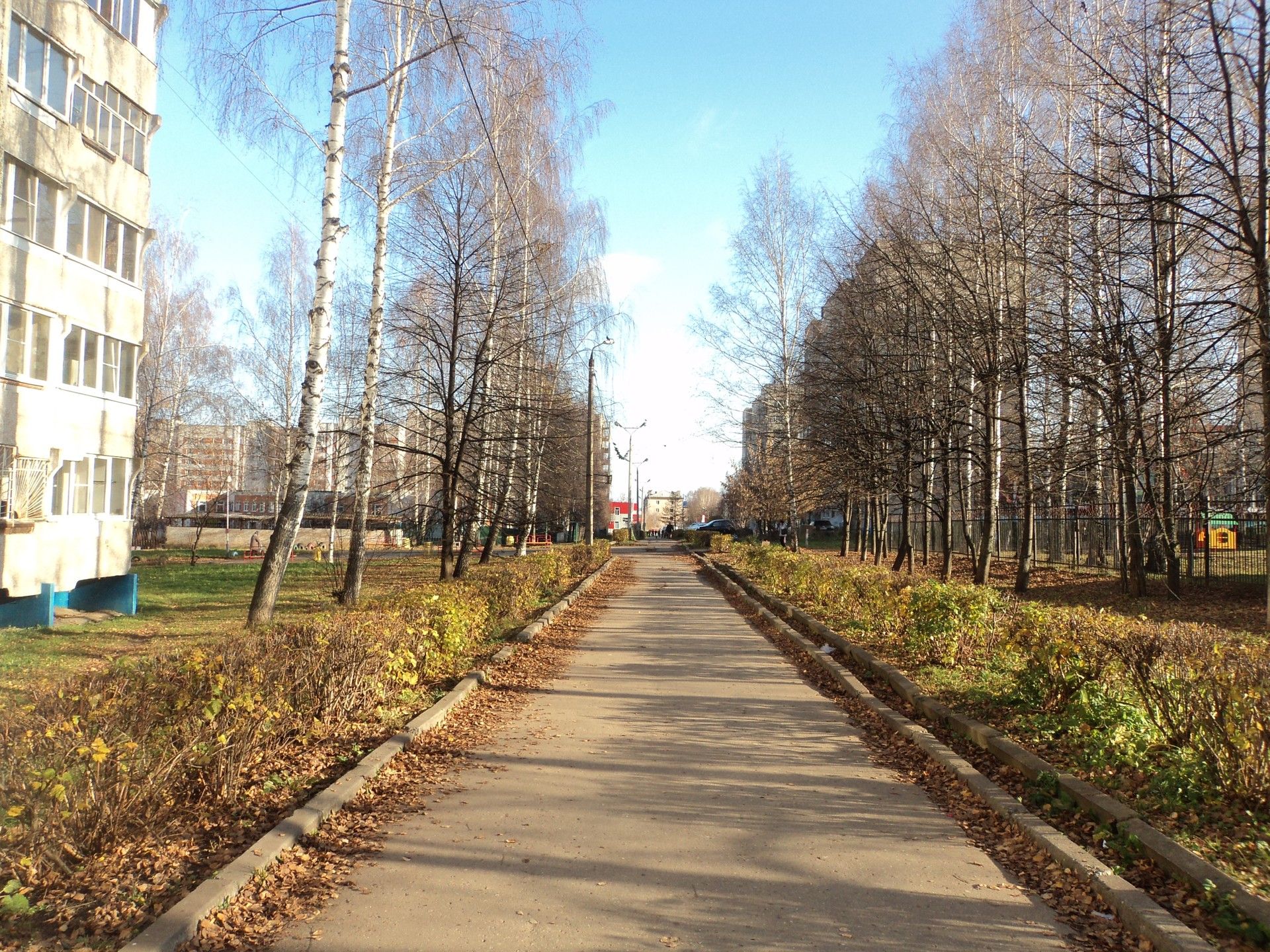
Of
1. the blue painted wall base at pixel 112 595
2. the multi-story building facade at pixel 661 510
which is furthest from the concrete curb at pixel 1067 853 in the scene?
the multi-story building facade at pixel 661 510

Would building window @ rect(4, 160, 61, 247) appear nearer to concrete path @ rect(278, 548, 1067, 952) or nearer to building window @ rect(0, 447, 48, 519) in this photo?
building window @ rect(0, 447, 48, 519)

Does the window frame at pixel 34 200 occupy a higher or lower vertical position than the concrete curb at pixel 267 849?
higher

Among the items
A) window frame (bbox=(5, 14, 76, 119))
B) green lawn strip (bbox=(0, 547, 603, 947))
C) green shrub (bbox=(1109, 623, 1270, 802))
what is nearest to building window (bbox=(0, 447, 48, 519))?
window frame (bbox=(5, 14, 76, 119))

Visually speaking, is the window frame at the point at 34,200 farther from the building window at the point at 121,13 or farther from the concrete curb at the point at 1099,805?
the concrete curb at the point at 1099,805

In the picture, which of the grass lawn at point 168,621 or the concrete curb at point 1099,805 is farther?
the grass lawn at point 168,621

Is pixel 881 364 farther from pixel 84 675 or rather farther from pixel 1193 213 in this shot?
pixel 84 675

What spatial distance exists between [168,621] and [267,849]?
11.1 meters

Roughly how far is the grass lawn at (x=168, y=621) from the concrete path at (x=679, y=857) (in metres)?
2.80

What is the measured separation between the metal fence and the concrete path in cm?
941

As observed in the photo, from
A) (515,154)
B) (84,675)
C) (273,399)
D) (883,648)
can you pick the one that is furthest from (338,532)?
(84,675)

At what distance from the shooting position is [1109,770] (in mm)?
5680

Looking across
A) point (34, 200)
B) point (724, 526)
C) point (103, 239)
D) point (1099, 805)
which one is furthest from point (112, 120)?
point (724, 526)

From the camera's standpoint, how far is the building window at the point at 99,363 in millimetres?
16797

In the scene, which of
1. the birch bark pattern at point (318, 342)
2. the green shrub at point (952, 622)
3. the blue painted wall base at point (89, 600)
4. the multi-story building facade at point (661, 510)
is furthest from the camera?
the multi-story building facade at point (661, 510)
